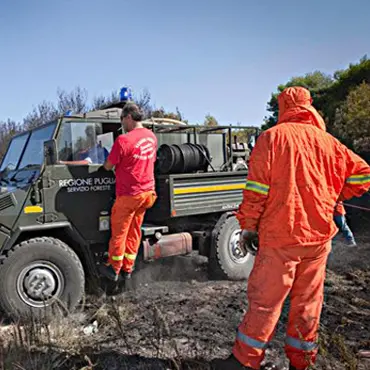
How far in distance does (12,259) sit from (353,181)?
124 inches

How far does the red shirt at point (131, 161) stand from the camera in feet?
14.6

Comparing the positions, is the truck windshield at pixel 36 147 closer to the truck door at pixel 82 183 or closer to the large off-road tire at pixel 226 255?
the truck door at pixel 82 183

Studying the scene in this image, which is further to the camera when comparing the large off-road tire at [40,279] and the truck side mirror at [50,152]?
the truck side mirror at [50,152]

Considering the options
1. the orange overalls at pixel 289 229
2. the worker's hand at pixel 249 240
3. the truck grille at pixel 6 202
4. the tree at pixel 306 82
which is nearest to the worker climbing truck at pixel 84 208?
the truck grille at pixel 6 202

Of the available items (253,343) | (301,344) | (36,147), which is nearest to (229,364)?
(253,343)

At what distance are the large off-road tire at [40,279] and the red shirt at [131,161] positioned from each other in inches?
35.1

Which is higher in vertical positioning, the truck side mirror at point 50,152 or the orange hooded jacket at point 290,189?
the truck side mirror at point 50,152

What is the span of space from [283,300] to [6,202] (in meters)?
3.04

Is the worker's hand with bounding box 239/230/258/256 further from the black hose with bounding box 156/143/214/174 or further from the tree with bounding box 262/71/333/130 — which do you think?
the tree with bounding box 262/71/333/130

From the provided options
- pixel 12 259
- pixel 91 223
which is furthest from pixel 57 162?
pixel 12 259

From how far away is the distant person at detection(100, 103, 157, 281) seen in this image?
4480 millimetres

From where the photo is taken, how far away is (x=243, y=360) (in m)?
2.52

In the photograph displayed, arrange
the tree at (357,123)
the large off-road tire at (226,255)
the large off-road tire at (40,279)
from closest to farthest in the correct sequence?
the large off-road tire at (40,279)
the large off-road tire at (226,255)
the tree at (357,123)

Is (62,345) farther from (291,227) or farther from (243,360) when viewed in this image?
(291,227)
